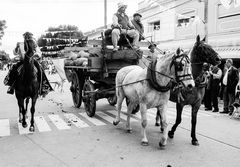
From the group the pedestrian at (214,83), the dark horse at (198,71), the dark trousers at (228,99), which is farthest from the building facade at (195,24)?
the dark horse at (198,71)

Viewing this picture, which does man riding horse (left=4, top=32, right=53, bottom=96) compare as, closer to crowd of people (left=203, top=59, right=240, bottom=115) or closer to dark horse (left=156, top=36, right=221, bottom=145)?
dark horse (left=156, top=36, right=221, bottom=145)

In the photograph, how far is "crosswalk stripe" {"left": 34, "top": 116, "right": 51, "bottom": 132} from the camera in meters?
7.02

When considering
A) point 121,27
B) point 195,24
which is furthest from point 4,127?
point 195,24

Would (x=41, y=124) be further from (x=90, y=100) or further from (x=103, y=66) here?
(x=103, y=66)

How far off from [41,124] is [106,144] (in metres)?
2.56

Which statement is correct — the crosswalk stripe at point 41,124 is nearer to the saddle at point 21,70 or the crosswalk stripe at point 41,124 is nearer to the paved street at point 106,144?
the paved street at point 106,144

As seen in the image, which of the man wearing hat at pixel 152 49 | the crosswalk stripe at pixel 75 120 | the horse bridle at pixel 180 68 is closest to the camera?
the horse bridle at pixel 180 68

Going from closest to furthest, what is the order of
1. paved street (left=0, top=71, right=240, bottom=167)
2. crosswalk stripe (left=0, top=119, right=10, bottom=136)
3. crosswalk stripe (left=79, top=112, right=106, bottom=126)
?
paved street (left=0, top=71, right=240, bottom=167) < crosswalk stripe (left=0, top=119, right=10, bottom=136) < crosswalk stripe (left=79, top=112, right=106, bottom=126)

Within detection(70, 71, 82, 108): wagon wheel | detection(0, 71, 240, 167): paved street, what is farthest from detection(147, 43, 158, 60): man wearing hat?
detection(70, 71, 82, 108): wagon wheel

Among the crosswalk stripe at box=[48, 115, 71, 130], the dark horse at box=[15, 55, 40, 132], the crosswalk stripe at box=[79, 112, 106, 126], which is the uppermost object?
the dark horse at box=[15, 55, 40, 132]

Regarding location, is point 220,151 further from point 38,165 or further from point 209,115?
point 209,115

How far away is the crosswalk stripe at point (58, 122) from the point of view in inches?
286

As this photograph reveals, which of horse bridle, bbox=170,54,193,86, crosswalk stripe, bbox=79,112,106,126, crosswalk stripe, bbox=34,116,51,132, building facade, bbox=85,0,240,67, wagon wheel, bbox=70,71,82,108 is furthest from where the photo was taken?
building facade, bbox=85,0,240,67

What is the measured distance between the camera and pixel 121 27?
8.03 m
